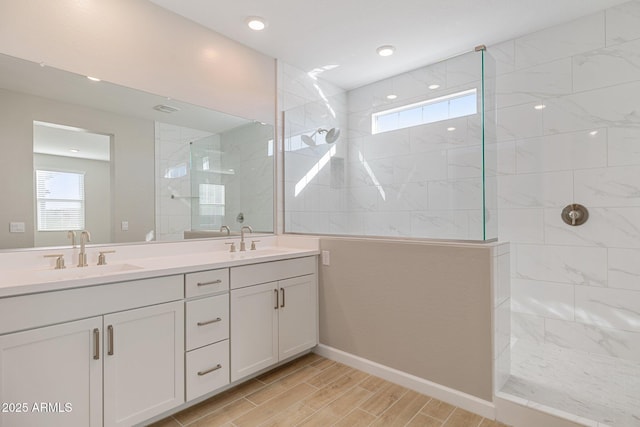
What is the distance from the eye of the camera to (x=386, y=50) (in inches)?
114

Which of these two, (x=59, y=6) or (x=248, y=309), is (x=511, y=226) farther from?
(x=59, y=6)

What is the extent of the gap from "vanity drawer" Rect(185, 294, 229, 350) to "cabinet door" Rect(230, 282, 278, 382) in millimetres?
63

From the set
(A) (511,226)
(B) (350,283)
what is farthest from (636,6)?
(B) (350,283)

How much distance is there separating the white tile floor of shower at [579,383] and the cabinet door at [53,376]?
207 centimetres

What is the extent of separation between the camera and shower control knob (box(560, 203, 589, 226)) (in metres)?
2.42

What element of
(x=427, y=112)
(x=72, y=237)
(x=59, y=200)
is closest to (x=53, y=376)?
(x=72, y=237)

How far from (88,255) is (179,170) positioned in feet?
2.58

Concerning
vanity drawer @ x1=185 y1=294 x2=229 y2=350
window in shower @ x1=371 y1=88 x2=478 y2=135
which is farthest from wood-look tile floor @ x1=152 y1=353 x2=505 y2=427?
window in shower @ x1=371 y1=88 x2=478 y2=135

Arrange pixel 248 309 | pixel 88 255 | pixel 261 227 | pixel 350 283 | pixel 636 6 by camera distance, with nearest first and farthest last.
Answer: pixel 88 255 → pixel 248 309 → pixel 636 6 → pixel 350 283 → pixel 261 227

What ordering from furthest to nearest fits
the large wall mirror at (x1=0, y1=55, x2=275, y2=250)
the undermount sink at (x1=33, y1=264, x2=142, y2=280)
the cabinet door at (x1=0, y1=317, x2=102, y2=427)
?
1. the large wall mirror at (x1=0, y1=55, x2=275, y2=250)
2. the undermount sink at (x1=33, y1=264, x2=142, y2=280)
3. the cabinet door at (x1=0, y1=317, x2=102, y2=427)

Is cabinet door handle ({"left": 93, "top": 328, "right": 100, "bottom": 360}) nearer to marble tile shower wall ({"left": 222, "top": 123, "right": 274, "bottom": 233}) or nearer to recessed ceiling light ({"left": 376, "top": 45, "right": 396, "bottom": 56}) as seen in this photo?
marble tile shower wall ({"left": 222, "top": 123, "right": 274, "bottom": 233})

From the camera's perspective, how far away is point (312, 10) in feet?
7.69

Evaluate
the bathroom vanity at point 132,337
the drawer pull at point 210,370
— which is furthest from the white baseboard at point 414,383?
the drawer pull at point 210,370

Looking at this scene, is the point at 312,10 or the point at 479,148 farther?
the point at 312,10
